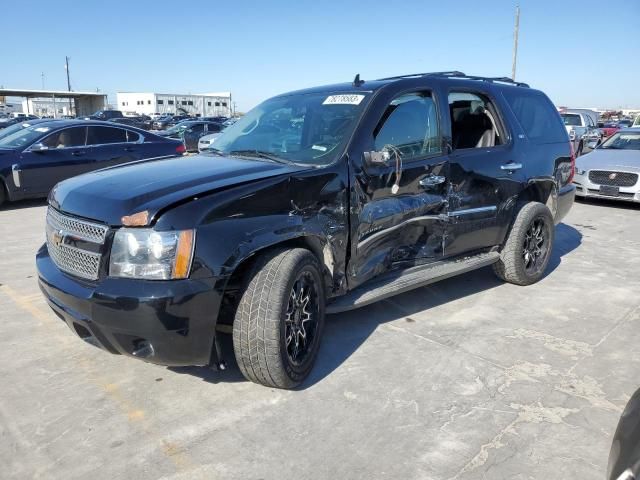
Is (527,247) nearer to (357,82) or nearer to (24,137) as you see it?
(357,82)

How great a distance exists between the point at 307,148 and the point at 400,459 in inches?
83.2

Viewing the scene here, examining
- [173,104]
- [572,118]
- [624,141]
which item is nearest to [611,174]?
[624,141]

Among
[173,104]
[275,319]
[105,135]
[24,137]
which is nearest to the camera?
[275,319]

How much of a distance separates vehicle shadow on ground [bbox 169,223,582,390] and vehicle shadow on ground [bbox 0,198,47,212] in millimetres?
7456

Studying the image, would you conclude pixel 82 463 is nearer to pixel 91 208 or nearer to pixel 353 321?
pixel 91 208

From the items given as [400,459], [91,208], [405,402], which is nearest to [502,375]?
[405,402]

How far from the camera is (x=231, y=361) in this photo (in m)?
3.46

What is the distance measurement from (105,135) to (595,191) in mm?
9605

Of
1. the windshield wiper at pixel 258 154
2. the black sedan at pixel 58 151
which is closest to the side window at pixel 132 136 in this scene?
the black sedan at pixel 58 151

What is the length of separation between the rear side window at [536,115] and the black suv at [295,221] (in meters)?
0.04

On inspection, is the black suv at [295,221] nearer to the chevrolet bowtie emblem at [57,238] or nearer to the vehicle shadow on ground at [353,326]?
the chevrolet bowtie emblem at [57,238]

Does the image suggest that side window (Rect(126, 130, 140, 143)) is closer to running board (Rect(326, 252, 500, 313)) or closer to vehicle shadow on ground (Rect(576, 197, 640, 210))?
running board (Rect(326, 252, 500, 313))

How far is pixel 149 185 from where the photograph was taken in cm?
291

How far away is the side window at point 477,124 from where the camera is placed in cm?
476
